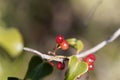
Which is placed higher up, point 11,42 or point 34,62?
point 34,62

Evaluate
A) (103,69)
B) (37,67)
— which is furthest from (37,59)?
(103,69)

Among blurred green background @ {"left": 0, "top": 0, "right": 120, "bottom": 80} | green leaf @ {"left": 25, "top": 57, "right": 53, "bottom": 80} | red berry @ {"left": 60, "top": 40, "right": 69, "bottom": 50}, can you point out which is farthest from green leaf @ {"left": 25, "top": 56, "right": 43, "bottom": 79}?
blurred green background @ {"left": 0, "top": 0, "right": 120, "bottom": 80}

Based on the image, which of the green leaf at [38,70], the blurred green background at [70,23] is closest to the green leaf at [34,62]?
the green leaf at [38,70]

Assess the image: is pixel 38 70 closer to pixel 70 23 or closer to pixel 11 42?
pixel 11 42

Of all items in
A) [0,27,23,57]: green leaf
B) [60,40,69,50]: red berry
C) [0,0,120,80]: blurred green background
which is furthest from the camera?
[0,0,120,80]: blurred green background

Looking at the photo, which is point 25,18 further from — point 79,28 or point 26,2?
point 79,28

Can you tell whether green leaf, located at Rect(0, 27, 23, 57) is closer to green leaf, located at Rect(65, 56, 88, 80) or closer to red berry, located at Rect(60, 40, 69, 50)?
green leaf, located at Rect(65, 56, 88, 80)

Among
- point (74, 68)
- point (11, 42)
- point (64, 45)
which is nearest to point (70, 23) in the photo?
point (64, 45)
